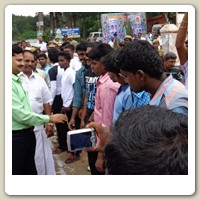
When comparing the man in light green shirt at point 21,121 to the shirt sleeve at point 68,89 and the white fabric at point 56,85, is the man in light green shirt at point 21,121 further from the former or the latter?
the white fabric at point 56,85

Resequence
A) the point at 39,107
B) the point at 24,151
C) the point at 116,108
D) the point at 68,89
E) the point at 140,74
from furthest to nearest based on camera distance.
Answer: the point at 68,89, the point at 39,107, the point at 24,151, the point at 116,108, the point at 140,74

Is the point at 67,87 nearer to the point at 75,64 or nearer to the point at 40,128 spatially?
Answer: the point at 40,128

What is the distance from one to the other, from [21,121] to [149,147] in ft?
5.34

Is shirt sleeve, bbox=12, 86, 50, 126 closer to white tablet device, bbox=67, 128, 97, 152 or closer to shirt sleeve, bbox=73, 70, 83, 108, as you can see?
white tablet device, bbox=67, 128, 97, 152

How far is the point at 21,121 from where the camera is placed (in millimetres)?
2223

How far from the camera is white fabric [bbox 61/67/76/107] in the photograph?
3.90 m

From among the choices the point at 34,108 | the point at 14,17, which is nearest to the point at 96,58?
the point at 34,108

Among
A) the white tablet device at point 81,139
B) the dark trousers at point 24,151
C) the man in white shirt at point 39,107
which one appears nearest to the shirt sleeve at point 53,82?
the man in white shirt at point 39,107

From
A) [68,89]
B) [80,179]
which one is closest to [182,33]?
[80,179]

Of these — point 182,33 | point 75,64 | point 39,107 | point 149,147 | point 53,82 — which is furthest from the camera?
point 75,64

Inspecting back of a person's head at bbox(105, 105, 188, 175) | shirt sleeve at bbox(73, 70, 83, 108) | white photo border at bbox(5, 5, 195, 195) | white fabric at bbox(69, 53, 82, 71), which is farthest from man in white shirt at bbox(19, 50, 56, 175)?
white fabric at bbox(69, 53, 82, 71)

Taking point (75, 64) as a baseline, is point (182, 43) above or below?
below

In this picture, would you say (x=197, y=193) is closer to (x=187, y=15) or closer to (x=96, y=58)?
(x=187, y=15)

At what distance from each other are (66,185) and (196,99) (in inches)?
26.2
